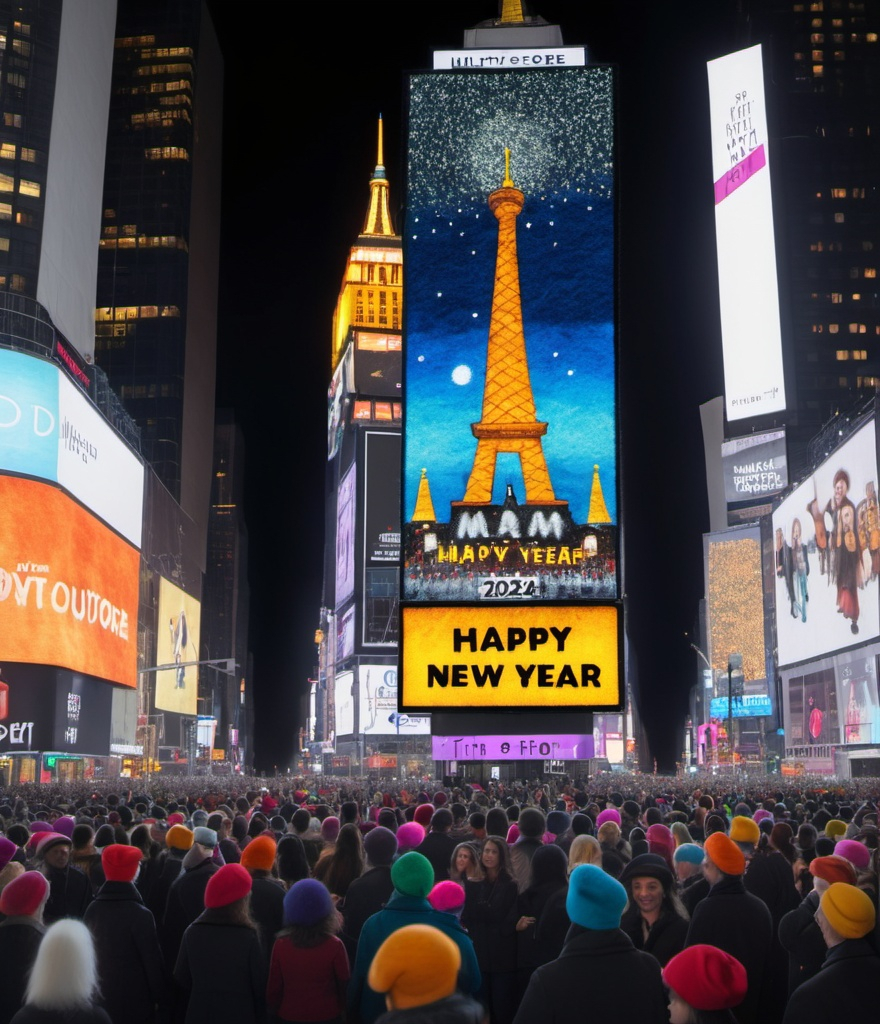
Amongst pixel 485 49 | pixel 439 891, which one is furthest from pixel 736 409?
Result: pixel 439 891

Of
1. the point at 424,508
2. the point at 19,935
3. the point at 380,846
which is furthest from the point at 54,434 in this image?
the point at 19,935

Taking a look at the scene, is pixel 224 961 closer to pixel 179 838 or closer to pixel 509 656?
pixel 179 838

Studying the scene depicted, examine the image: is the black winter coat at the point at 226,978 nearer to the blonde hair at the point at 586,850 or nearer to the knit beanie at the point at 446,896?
the knit beanie at the point at 446,896

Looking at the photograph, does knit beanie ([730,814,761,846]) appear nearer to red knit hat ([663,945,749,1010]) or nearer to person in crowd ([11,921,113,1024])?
red knit hat ([663,945,749,1010])

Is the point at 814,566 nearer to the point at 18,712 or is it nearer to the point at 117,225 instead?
the point at 18,712

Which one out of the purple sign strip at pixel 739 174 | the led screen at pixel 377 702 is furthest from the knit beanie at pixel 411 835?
the led screen at pixel 377 702
